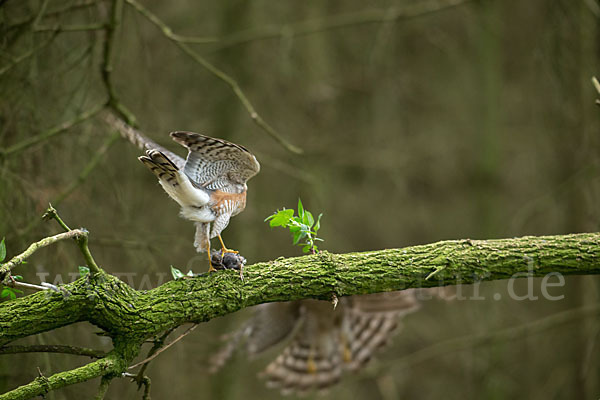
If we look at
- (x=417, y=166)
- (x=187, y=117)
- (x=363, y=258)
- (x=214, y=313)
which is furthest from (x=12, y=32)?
(x=417, y=166)

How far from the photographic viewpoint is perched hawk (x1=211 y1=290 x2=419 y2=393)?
4.63 metres

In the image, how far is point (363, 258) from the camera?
2.71 meters

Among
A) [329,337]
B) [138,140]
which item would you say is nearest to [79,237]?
[138,140]

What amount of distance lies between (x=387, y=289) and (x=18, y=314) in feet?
4.94

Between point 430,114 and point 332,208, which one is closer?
point 332,208

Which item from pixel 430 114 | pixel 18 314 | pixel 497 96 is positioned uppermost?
pixel 430 114

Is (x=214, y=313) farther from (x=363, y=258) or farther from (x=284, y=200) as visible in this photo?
(x=284, y=200)

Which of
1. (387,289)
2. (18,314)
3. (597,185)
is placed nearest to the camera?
(18,314)

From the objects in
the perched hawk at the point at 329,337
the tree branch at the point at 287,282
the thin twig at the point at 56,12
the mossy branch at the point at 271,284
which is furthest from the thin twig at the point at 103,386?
the perched hawk at the point at 329,337

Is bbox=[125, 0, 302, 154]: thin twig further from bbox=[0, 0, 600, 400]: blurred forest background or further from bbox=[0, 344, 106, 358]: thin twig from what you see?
bbox=[0, 344, 106, 358]: thin twig

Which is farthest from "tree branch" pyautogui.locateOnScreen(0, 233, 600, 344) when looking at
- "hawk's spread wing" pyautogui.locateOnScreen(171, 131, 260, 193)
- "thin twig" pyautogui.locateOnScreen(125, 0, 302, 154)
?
"thin twig" pyautogui.locateOnScreen(125, 0, 302, 154)

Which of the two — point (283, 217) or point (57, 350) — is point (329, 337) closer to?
point (283, 217)

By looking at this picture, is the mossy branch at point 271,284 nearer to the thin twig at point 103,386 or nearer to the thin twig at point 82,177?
the thin twig at point 103,386

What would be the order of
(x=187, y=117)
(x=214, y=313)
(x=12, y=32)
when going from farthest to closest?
(x=187, y=117) < (x=12, y=32) < (x=214, y=313)
